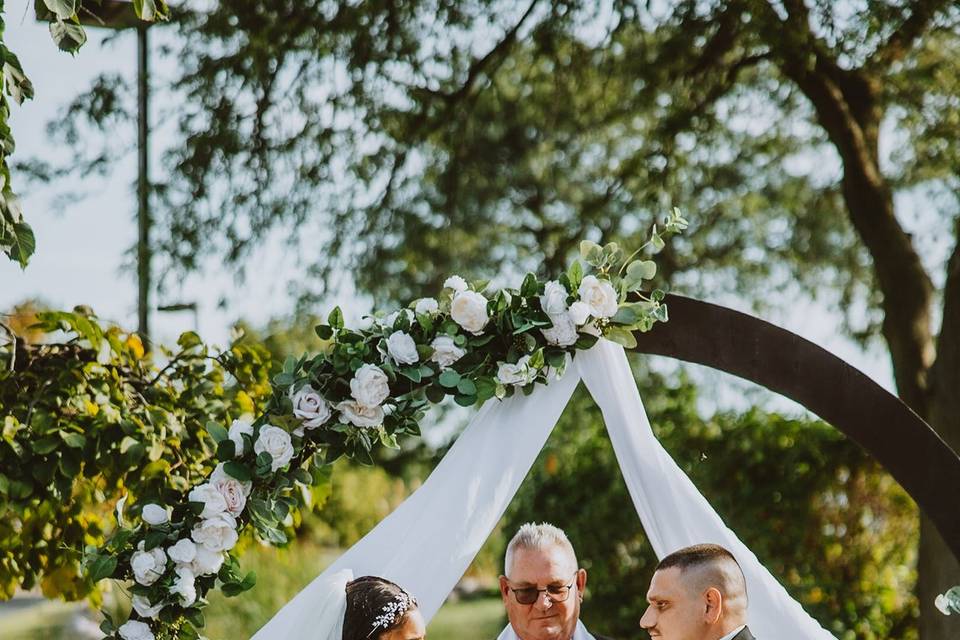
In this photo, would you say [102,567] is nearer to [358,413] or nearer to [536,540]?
[358,413]

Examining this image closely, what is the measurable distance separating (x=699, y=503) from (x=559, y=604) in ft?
1.77

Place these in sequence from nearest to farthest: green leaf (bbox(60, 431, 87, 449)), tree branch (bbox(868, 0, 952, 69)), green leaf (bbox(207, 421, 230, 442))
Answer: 1. green leaf (bbox(207, 421, 230, 442))
2. green leaf (bbox(60, 431, 87, 449))
3. tree branch (bbox(868, 0, 952, 69))

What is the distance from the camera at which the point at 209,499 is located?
3578 millimetres

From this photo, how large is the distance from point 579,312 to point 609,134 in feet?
24.5

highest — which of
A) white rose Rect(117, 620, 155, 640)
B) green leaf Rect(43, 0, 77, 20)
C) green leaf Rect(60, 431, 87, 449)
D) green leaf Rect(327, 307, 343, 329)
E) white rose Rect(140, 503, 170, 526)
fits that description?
green leaf Rect(43, 0, 77, 20)

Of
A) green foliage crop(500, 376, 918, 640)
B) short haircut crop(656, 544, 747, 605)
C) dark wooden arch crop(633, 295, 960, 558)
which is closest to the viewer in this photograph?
short haircut crop(656, 544, 747, 605)

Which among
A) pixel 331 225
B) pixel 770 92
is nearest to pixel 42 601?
pixel 331 225

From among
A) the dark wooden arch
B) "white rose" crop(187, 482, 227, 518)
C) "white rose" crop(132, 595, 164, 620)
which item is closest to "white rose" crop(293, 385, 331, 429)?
"white rose" crop(187, 482, 227, 518)

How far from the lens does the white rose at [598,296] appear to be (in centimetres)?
363

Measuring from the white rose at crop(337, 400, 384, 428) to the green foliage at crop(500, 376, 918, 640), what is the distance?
170 inches

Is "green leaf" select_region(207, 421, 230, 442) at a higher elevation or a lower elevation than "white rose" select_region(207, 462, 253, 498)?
higher

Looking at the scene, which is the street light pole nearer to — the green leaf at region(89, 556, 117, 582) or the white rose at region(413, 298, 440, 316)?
the green leaf at region(89, 556, 117, 582)

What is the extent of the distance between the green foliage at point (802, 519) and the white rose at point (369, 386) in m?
4.38

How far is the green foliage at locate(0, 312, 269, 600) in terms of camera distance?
14.4 ft
